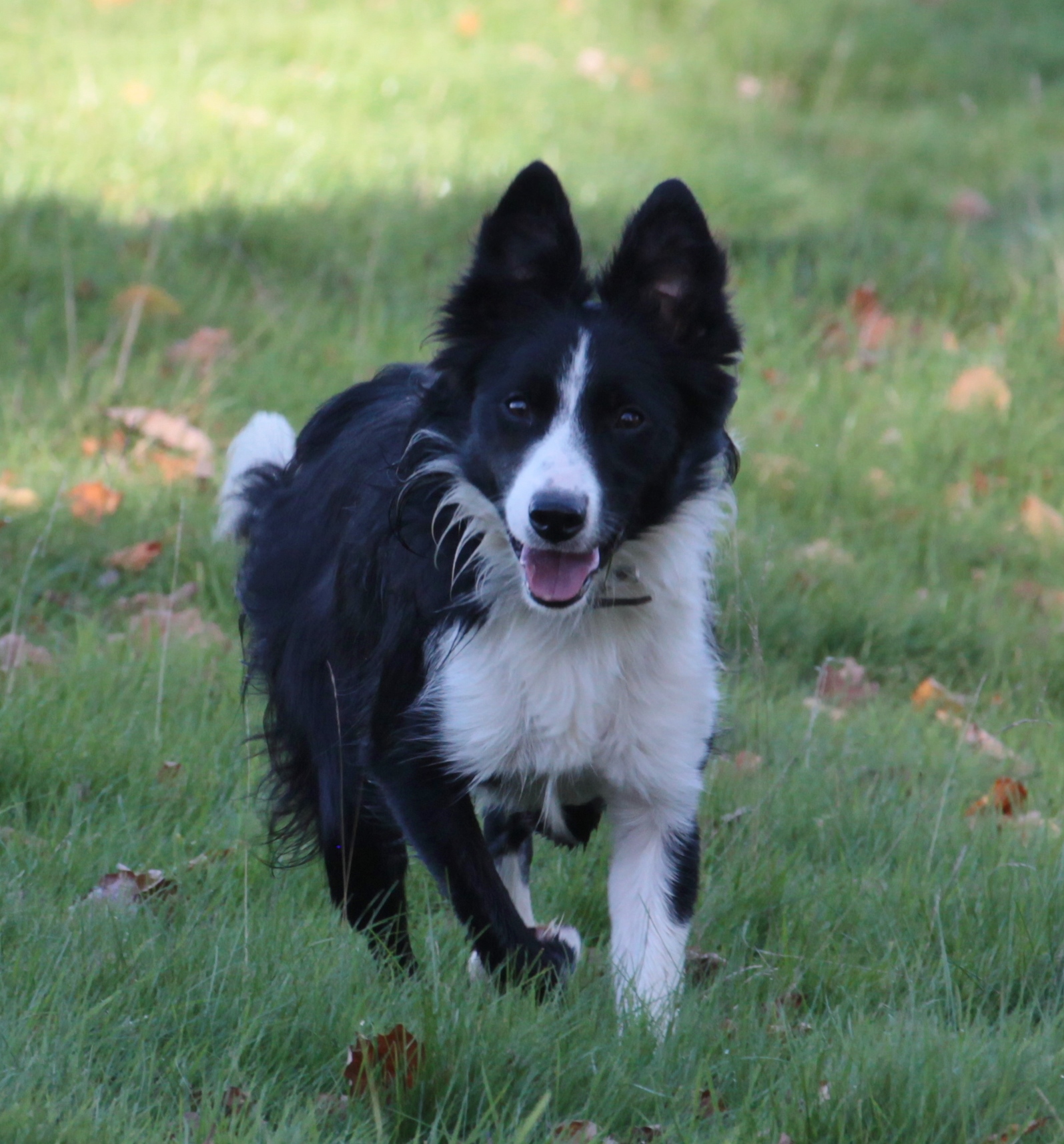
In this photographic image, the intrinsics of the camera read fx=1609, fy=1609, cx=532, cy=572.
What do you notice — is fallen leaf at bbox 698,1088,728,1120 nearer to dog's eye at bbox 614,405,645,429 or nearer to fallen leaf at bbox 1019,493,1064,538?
dog's eye at bbox 614,405,645,429

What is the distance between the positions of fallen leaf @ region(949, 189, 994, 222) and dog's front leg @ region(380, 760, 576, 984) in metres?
7.16

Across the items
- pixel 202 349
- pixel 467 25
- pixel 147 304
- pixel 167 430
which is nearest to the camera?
pixel 167 430

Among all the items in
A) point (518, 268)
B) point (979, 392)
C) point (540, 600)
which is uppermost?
point (518, 268)

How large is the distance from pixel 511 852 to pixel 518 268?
4.08ft

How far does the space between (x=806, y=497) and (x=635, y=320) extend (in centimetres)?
287

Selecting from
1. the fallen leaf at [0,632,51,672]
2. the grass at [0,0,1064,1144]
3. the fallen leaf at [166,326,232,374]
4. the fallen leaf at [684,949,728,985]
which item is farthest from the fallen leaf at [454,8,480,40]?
the fallen leaf at [684,949,728,985]

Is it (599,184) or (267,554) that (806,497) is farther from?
(599,184)

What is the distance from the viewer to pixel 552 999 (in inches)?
113

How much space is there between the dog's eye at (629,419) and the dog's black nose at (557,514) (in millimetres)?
267

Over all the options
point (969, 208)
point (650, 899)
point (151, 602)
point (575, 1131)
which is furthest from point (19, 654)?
point (969, 208)

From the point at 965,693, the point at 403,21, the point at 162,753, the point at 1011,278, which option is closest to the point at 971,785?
the point at 965,693

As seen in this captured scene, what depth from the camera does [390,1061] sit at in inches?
99.7

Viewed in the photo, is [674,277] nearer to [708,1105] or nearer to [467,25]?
[708,1105]

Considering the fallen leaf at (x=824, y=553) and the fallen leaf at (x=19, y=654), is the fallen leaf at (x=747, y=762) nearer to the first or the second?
the fallen leaf at (x=824, y=553)
